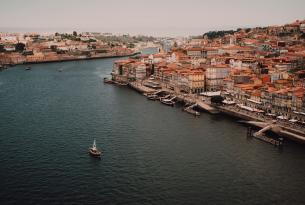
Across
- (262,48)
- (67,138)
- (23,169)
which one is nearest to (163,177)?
(23,169)

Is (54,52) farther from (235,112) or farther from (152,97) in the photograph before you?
(235,112)

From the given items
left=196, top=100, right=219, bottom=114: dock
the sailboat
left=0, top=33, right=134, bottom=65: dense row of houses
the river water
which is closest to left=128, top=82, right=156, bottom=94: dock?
the river water

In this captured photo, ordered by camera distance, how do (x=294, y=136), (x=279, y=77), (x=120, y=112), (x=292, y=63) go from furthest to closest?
1. (x=292, y=63)
2. (x=279, y=77)
3. (x=120, y=112)
4. (x=294, y=136)

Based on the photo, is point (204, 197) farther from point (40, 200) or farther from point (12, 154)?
point (12, 154)

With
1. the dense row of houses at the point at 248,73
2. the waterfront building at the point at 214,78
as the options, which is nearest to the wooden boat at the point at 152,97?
the dense row of houses at the point at 248,73

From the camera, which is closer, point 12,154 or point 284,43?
point 12,154

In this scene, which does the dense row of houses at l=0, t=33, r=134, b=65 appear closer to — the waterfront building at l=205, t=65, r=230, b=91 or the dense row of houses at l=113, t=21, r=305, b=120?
the dense row of houses at l=113, t=21, r=305, b=120

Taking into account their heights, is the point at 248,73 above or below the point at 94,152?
above

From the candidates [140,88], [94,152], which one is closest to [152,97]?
[140,88]
